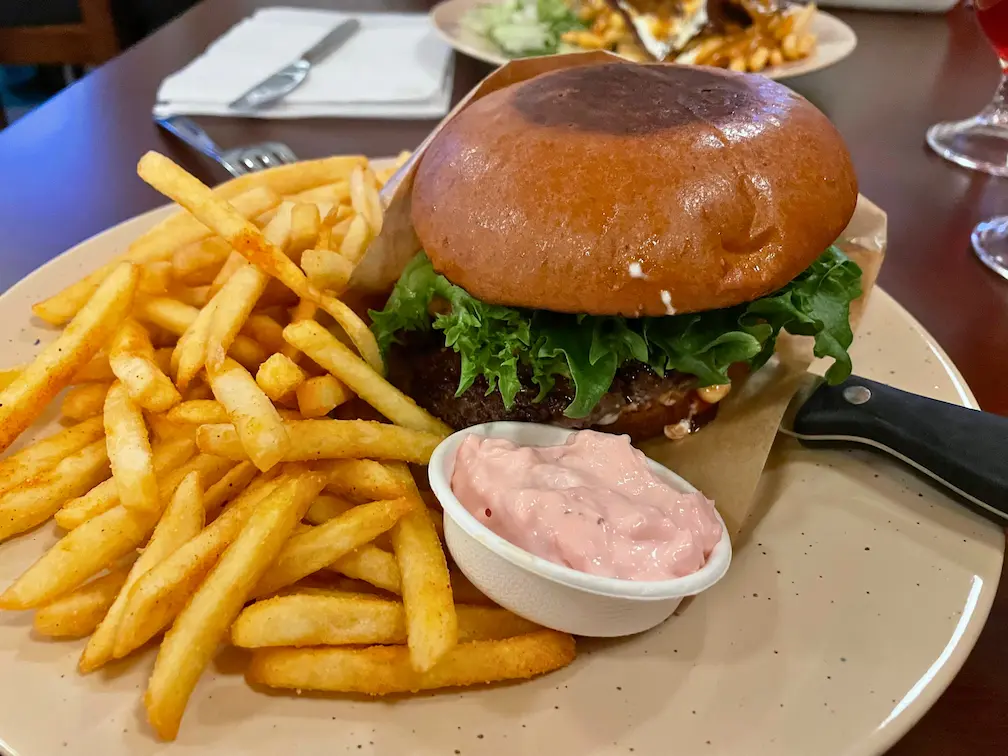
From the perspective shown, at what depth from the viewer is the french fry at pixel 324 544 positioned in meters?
1.44

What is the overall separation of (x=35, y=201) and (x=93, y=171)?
28cm

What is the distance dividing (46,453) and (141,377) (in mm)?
291

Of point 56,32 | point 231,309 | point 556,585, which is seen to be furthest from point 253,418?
point 56,32

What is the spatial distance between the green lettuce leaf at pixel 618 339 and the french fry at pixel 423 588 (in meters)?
0.35

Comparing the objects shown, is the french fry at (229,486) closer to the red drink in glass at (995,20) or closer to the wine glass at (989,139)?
the wine glass at (989,139)

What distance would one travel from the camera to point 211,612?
4.29 ft

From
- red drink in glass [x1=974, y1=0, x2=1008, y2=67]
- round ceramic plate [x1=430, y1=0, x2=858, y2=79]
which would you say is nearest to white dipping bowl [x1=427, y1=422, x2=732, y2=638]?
red drink in glass [x1=974, y1=0, x2=1008, y2=67]

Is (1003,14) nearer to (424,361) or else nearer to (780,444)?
(780,444)

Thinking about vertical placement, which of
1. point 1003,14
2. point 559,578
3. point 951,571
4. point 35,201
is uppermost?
point 1003,14

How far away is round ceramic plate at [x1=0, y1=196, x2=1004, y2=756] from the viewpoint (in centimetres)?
130

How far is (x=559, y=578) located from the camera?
133 cm

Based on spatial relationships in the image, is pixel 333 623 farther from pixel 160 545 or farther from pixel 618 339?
pixel 618 339

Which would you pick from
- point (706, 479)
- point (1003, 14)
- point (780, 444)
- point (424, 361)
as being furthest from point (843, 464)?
point (1003, 14)

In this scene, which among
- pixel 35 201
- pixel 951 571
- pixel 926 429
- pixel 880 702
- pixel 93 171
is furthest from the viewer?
pixel 93 171
